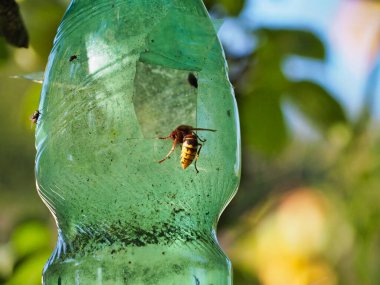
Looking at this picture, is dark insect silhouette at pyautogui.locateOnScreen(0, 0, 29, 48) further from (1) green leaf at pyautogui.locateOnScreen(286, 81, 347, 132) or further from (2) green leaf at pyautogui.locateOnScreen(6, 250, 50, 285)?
(1) green leaf at pyautogui.locateOnScreen(286, 81, 347, 132)

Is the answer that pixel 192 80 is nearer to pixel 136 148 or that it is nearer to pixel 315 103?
pixel 136 148

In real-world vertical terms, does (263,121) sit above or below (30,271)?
above

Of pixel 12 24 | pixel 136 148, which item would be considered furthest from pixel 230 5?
pixel 136 148

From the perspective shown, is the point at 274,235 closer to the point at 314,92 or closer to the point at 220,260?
the point at 314,92

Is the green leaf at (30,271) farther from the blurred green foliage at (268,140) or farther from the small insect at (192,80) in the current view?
the small insect at (192,80)

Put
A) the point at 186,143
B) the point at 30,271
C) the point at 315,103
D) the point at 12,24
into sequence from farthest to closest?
the point at 315,103 < the point at 30,271 < the point at 12,24 < the point at 186,143

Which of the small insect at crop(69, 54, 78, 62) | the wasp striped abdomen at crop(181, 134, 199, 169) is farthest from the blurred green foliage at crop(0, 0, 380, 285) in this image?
the wasp striped abdomen at crop(181, 134, 199, 169)
